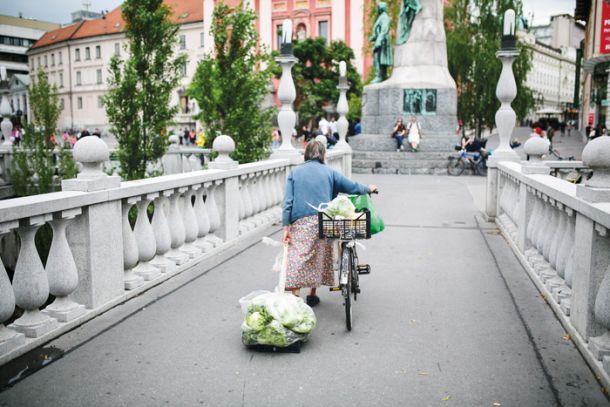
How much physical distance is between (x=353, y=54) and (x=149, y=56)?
47876mm

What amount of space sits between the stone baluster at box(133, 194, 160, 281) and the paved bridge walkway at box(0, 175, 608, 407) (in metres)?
0.24

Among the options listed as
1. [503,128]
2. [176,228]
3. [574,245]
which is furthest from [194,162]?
[574,245]

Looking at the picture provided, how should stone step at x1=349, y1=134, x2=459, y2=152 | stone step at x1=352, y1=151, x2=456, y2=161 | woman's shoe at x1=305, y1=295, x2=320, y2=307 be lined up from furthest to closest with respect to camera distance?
1. stone step at x1=349, y1=134, x2=459, y2=152
2. stone step at x1=352, y1=151, x2=456, y2=161
3. woman's shoe at x1=305, y1=295, x2=320, y2=307

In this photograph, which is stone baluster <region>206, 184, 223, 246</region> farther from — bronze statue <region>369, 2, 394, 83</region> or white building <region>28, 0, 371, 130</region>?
white building <region>28, 0, 371, 130</region>

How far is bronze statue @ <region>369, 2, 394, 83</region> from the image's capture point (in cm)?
2589

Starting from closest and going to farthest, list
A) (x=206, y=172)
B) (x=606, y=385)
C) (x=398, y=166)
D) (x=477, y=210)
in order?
(x=606, y=385) < (x=206, y=172) < (x=477, y=210) < (x=398, y=166)

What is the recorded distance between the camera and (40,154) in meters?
14.0

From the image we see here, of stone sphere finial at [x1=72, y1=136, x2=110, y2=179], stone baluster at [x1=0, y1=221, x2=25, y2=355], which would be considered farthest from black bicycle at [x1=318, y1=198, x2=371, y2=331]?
stone baluster at [x1=0, y1=221, x2=25, y2=355]

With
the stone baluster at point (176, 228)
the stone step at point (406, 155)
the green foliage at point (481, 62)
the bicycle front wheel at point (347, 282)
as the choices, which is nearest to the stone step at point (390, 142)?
the stone step at point (406, 155)

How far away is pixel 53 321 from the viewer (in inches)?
188

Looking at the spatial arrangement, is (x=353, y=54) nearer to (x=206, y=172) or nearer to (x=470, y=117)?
(x=470, y=117)

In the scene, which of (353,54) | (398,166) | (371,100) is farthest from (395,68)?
(353,54)

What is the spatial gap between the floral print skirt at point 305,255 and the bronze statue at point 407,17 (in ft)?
67.4

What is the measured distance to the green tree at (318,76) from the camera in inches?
2128
